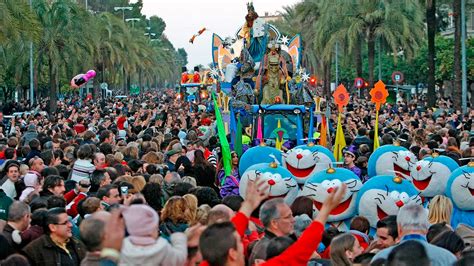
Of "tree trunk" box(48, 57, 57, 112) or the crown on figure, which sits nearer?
the crown on figure

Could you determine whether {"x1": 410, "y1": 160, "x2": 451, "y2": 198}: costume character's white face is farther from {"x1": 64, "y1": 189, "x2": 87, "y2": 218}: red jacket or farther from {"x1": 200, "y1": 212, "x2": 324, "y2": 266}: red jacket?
{"x1": 200, "y1": 212, "x2": 324, "y2": 266}: red jacket

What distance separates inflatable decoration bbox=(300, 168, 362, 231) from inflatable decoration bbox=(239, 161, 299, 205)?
1.96 feet

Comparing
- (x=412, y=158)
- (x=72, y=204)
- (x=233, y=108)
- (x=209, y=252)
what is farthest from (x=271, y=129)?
(x=209, y=252)

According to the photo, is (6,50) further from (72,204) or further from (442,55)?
(72,204)

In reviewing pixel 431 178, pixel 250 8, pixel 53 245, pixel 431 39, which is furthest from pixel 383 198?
pixel 431 39

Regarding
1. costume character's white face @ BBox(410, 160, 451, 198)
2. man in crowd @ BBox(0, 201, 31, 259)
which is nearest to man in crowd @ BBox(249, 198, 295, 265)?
man in crowd @ BBox(0, 201, 31, 259)

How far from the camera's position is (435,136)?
58.3ft

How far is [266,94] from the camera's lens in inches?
870

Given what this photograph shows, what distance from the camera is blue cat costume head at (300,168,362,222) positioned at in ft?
35.9

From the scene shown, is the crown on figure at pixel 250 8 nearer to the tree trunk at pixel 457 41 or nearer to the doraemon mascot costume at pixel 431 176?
the tree trunk at pixel 457 41

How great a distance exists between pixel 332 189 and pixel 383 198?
0.60 m

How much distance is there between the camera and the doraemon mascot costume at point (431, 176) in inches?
477

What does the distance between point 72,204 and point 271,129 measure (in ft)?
34.5

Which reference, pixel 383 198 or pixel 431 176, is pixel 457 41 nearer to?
pixel 431 176
